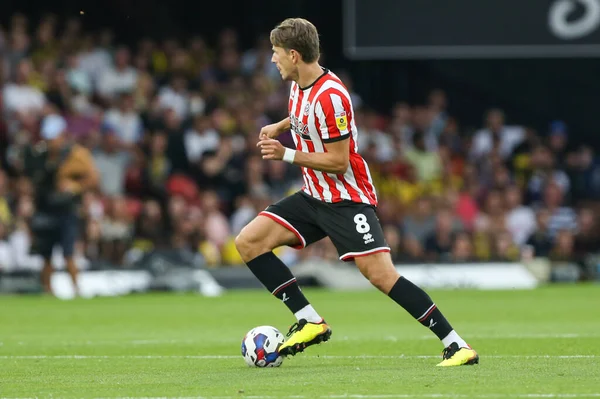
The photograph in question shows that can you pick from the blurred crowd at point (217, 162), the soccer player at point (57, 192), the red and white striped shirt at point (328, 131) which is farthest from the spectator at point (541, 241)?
the red and white striped shirt at point (328, 131)

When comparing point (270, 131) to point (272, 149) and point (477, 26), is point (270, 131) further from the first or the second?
point (477, 26)

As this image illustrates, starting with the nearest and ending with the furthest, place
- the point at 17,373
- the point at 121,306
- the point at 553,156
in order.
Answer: the point at 17,373, the point at 121,306, the point at 553,156

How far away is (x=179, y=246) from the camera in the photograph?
18.3 m

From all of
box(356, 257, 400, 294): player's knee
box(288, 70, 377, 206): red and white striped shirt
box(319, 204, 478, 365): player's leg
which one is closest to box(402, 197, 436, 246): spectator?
box(288, 70, 377, 206): red and white striped shirt

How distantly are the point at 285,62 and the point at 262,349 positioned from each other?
1.87 m

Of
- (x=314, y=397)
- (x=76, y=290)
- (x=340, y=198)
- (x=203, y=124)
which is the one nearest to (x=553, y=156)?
(x=203, y=124)

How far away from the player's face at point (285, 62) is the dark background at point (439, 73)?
49.4 feet

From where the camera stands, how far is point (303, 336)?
8250 mm

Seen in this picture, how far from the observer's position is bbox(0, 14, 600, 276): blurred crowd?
1855cm

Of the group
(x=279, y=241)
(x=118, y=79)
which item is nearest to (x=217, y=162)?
(x=118, y=79)

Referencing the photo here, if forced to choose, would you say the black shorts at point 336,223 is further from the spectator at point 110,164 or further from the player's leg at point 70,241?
the spectator at point 110,164

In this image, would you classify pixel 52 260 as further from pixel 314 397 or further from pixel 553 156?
pixel 314 397

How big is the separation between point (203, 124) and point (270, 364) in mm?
12285

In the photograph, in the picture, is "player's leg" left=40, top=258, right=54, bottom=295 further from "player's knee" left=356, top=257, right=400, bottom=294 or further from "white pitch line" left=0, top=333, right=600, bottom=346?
"player's knee" left=356, top=257, right=400, bottom=294
